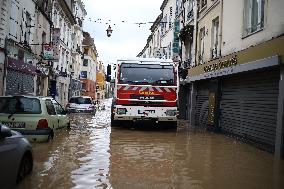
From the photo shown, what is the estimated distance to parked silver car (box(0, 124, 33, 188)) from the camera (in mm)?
5246

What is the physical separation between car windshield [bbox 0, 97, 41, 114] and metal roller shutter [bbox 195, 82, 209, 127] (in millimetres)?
11966

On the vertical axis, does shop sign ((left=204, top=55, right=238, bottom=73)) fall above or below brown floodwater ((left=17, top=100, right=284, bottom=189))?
above

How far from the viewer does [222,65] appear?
55.2ft

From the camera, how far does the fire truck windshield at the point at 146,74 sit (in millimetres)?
16250

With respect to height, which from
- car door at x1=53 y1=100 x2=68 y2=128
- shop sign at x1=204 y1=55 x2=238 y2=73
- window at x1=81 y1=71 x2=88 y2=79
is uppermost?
window at x1=81 y1=71 x2=88 y2=79

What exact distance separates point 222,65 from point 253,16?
A: 2775mm

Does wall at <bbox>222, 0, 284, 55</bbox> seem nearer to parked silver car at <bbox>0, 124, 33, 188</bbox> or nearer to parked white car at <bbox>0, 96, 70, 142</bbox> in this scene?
parked white car at <bbox>0, 96, 70, 142</bbox>

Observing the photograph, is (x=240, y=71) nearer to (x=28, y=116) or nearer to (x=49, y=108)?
(x=49, y=108)

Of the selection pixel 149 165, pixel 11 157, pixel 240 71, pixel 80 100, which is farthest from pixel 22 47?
pixel 11 157

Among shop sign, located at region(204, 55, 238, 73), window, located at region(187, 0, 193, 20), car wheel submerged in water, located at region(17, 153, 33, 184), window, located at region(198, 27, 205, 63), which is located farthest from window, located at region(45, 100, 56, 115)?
window, located at region(187, 0, 193, 20)

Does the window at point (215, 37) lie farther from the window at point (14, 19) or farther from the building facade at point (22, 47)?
the window at point (14, 19)

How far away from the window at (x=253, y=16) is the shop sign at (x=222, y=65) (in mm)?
1144

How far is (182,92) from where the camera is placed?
28141 millimetres

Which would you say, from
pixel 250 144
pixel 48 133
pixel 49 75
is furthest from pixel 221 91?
pixel 49 75
